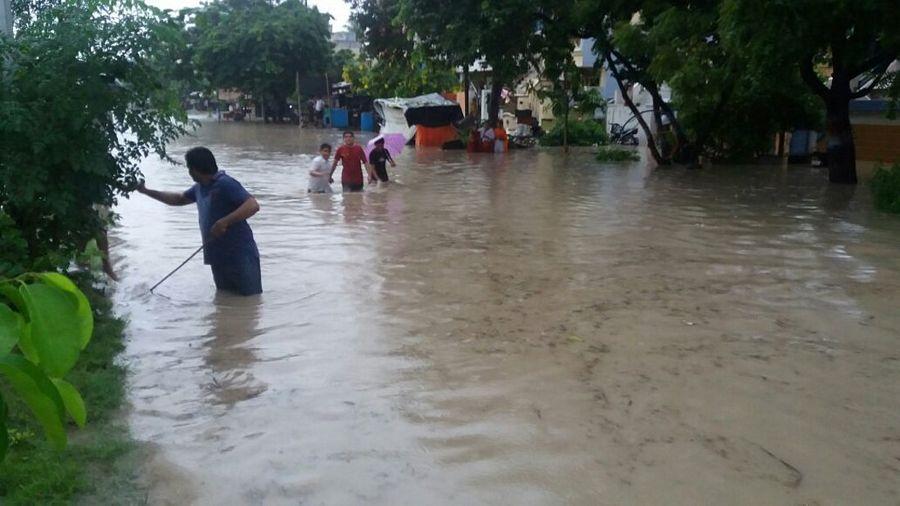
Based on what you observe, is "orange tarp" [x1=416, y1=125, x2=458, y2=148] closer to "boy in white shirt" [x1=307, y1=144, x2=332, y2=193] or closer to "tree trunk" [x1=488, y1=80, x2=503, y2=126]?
"tree trunk" [x1=488, y1=80, x2=503, y2=126]

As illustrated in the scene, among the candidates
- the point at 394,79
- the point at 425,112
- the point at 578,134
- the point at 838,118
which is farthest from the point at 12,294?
the point at 394,79

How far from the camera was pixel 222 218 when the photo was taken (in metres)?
6.86

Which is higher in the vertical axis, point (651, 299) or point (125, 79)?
point (125, 79)

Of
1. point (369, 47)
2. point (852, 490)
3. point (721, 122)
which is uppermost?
point (369, 47)

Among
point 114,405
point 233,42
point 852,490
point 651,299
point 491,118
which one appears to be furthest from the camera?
point 233,42

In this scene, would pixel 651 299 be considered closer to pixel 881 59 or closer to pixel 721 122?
pixel 881 59

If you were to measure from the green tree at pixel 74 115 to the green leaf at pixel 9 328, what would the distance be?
419 centimetres

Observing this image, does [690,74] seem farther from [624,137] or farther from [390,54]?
[390,54]

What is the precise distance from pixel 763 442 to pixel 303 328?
357 centimetres

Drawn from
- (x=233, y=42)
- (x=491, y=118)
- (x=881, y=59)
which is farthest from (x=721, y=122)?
(x=233, y=42)

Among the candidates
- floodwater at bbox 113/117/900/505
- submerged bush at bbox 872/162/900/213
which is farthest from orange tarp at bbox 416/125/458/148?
floodwater at bbox 113/117/900/505

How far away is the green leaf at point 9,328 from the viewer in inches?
53.6

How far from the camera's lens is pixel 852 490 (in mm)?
3867

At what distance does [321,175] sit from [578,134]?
62.2ft
